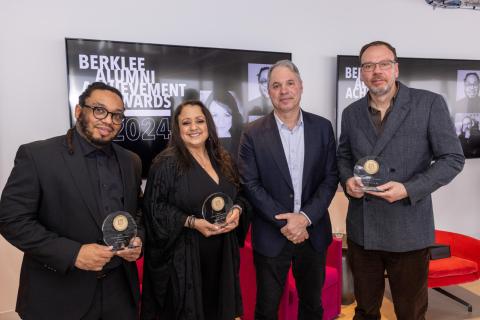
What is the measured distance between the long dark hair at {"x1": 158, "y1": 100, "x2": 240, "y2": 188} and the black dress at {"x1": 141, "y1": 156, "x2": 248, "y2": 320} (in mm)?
37

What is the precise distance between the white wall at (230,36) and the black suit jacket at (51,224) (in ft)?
5.13

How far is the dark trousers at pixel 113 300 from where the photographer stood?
171 cm

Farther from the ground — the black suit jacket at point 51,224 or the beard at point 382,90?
the beard at point 382,90

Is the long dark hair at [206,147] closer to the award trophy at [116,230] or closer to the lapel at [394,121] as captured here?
the award trophy at [116,230]

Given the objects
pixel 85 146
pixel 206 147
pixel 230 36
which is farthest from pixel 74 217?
pixel 230 36

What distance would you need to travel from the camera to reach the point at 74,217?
1666 millimetres

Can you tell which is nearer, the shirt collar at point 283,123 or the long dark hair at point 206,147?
the long dark hair at point 206,147

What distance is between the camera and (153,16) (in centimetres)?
330

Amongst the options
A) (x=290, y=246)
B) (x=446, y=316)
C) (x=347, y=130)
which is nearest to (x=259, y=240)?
(x=290, y=246)

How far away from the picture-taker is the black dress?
2047 mm

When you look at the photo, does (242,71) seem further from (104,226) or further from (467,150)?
(467,150)

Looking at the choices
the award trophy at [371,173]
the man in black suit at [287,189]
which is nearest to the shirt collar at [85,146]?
the man in black suit at [287,189]

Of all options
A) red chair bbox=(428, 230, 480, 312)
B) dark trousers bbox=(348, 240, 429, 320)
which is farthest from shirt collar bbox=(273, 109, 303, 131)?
red chair bbox=(428, 230, 480, 312)

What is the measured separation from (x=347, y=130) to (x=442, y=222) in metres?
3.11
